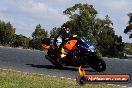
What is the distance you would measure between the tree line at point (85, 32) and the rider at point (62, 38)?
59179mm

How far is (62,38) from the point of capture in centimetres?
1839

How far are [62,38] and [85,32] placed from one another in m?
65.5

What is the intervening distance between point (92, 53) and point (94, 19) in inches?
2877

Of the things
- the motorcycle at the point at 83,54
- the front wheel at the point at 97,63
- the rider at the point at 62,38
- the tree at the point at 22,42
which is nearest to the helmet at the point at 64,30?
the rider at the point at 62,38

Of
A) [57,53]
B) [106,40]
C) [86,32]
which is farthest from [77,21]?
[57,53]

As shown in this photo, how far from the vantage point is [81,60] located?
1775 centimetres

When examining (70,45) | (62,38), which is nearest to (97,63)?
(70,45)

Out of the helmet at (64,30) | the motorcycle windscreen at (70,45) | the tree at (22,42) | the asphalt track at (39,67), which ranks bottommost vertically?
the asphalt track at (39,67)

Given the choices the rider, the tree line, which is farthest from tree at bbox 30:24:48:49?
the rider

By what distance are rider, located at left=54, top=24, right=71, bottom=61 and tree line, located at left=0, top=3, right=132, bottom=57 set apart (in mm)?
59179

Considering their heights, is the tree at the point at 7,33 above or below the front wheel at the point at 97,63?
above

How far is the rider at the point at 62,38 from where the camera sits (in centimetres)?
1728

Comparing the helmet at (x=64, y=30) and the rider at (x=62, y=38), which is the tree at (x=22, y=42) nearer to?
the rider at (x=62, y=38)

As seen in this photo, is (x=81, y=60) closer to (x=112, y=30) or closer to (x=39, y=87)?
(x=39, y=87)
